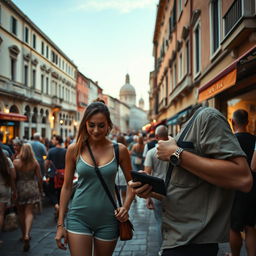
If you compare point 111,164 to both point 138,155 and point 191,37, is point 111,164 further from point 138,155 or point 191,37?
point 191,37

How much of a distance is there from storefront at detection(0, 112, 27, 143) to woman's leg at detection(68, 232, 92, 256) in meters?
13.3

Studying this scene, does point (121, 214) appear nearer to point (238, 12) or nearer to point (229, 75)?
point (229, 75)

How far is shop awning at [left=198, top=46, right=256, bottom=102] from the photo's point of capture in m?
4.58

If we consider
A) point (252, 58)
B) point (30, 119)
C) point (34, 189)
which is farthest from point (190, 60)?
point (30, 119)

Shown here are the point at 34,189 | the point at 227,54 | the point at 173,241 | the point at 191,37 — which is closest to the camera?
the point at 173,241

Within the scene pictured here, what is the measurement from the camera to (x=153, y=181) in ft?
5.22

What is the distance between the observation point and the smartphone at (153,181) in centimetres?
156

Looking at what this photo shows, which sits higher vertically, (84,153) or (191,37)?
(191,37)

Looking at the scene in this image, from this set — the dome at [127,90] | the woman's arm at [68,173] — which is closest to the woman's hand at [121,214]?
the woman's arm at [68,173]

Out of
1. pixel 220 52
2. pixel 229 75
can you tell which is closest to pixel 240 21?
pixel 229 75

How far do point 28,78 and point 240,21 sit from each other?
26713mm

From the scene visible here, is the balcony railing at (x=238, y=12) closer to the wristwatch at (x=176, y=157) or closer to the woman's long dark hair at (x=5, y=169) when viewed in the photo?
the wristwatch at (x=176, y=157)

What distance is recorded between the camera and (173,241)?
1.59 metres

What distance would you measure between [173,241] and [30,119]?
2976 centimetres
